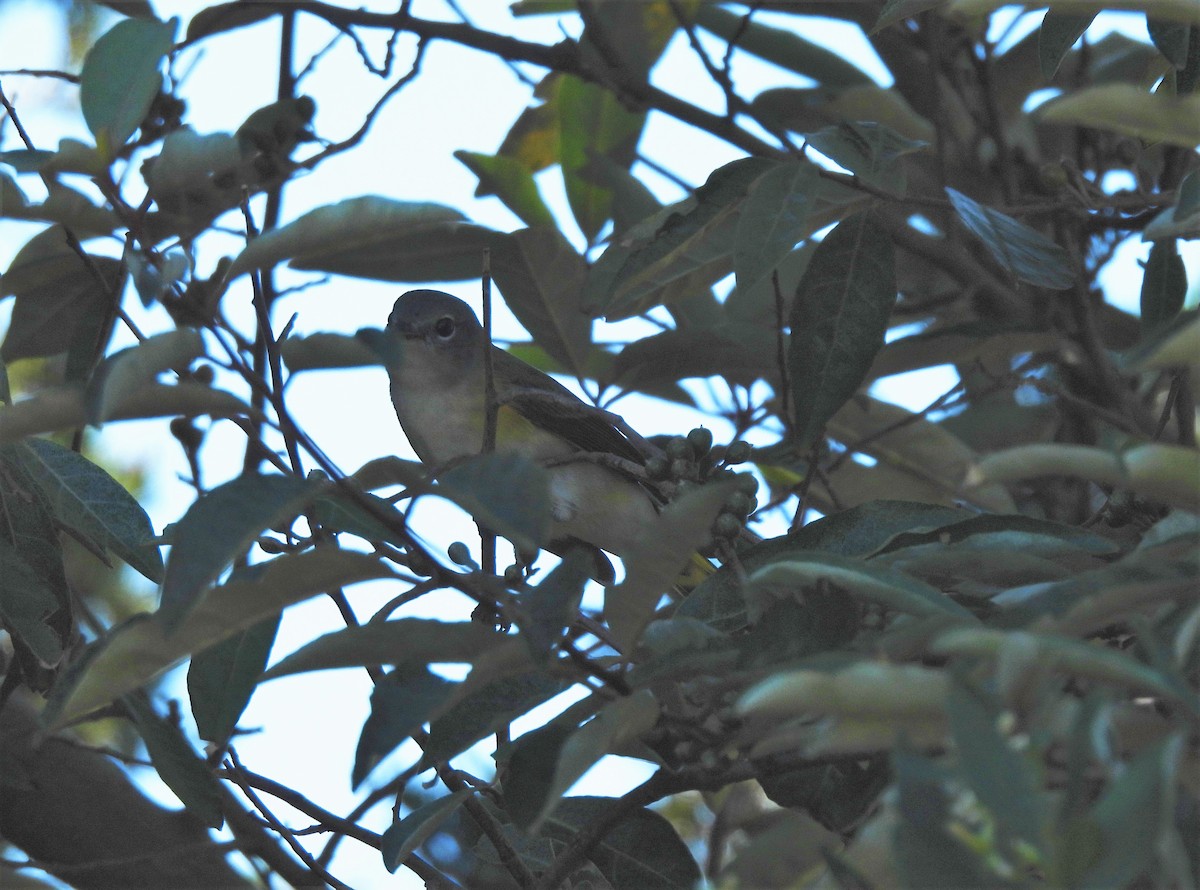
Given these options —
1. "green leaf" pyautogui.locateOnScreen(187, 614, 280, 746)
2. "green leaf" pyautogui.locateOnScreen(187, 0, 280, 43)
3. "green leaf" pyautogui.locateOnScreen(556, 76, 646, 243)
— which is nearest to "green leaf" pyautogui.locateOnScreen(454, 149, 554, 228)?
"green leaf" pyautogui.locateOnScreen(556, 76, 646, 243)

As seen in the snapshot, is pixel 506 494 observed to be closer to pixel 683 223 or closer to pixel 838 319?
pixel 683 223

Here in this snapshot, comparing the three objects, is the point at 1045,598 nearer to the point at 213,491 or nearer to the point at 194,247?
the point at 213,491

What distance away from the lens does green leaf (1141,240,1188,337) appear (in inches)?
104

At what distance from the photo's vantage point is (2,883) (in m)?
1.65

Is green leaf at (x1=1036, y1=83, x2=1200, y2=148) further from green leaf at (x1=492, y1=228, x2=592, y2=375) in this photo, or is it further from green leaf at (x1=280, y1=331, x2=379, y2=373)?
green leaf at (x1=492, y1=228, x2=592, y2=375)

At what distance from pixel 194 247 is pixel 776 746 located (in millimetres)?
1058

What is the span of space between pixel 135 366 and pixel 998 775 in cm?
104

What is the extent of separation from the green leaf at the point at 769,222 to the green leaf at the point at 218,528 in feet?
3.36

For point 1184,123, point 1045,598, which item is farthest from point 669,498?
point 1184,123

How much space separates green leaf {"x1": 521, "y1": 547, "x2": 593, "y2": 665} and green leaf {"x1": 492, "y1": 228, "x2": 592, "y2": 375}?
1.86 m

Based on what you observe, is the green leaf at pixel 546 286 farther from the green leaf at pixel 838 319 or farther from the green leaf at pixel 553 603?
the green leaf at pixel 553 603

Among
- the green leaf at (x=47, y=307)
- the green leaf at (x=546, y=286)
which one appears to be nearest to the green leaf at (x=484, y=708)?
the green leaf at (x=47, y=307)

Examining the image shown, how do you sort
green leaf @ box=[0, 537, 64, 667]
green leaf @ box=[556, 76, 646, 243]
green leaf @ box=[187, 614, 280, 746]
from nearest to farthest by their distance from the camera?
green leaf @ box=[187, 614, 280, 746]
green leaf @ box=[0, 537, 64, 667]
green leaf @ box=[556, 76, 646, 243]

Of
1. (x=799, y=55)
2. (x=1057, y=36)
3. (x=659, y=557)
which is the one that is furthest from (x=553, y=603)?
(x=799, y=55)
